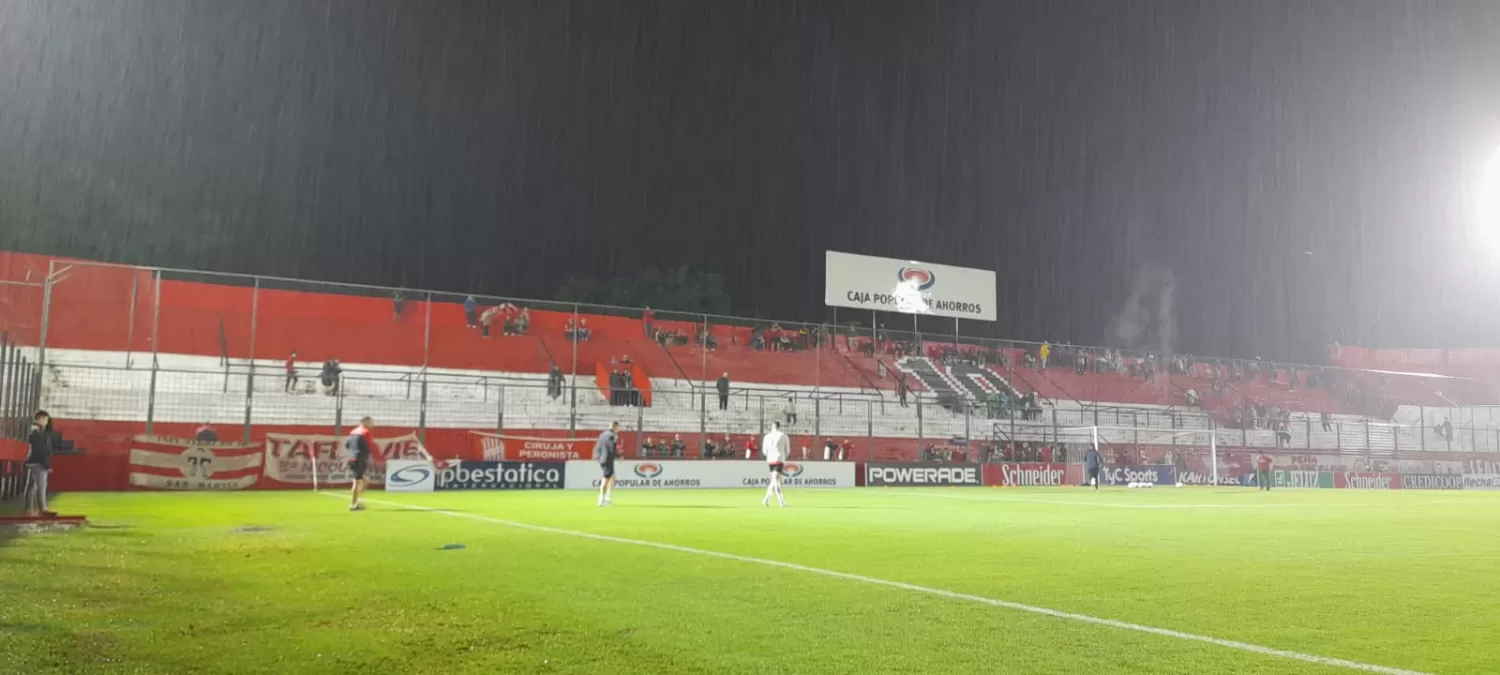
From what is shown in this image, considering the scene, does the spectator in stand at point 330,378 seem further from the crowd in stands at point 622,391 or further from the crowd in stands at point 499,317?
the crowd in stands at point 622,391

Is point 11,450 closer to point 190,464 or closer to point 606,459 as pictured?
point 190,464

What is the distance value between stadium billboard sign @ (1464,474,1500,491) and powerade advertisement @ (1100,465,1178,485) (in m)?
18.2

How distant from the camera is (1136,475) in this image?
131 feet

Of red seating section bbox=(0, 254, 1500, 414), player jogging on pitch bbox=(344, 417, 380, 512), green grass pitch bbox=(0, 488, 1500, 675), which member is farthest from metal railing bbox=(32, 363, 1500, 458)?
green grass pitch bbox=(0, 488, 1500, 675)

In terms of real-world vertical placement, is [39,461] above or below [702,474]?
above

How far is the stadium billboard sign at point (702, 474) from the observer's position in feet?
103

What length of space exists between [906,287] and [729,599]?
43255 millimetres

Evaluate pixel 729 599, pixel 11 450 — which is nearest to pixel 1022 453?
pixel 11 450

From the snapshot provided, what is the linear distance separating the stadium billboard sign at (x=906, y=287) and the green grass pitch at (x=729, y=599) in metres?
34.0

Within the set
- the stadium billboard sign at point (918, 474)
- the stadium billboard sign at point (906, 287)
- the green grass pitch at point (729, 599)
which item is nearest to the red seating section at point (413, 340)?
the stadium billboard sign at point (906, 287)

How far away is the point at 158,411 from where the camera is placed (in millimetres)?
30344

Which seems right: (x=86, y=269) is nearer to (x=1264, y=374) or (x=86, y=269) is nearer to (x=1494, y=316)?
(x=1264, y=374)

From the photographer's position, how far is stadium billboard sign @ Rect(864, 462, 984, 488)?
35.9 m

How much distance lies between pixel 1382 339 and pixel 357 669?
90.3 m
